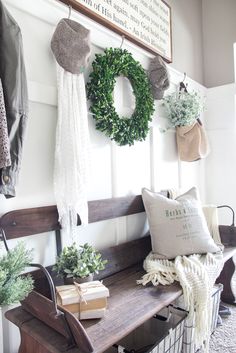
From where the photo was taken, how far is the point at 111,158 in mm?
1732

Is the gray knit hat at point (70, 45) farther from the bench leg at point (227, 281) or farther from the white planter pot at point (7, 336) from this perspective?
the bench leg at point (227, 281)

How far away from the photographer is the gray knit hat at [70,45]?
130 centimetres

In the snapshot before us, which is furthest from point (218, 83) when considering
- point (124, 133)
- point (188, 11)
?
point (124, 133)

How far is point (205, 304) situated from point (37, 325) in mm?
833

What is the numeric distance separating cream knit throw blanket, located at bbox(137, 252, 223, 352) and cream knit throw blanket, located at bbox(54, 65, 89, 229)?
0.51 metres

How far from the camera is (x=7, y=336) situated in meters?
1.19

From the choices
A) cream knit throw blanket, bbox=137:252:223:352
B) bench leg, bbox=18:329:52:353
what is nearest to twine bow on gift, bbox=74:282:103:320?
bench leg, bbox=18:329:52:353

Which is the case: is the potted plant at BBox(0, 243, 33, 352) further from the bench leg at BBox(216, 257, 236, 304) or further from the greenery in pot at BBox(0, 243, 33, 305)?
the bench leg at BBox(216, 257, 236, 304)

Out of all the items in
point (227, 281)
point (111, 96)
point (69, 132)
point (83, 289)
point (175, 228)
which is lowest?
point (227, 281)

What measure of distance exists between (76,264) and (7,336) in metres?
0.42

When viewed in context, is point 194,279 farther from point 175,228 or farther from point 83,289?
point 83,289

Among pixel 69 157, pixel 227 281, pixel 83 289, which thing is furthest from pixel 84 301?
pixel 227 281

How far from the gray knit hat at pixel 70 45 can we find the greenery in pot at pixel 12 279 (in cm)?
90

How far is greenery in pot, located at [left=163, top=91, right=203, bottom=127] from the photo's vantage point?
2.14 m
